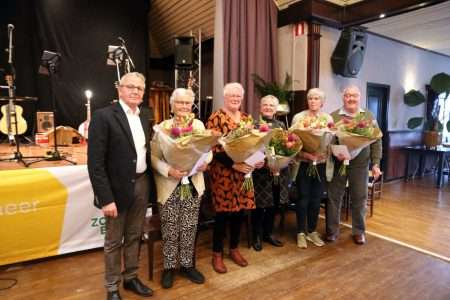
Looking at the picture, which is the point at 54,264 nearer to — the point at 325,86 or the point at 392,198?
the point at 325,86

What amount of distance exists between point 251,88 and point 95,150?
2962 mm

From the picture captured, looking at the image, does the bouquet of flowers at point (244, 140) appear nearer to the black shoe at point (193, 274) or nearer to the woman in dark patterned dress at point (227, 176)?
the woman in dark patterned dress at point (227, 176)

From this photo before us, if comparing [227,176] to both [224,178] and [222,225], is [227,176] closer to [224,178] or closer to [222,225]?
[224,178]

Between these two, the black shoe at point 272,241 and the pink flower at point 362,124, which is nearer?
the pink flower at point 362,124

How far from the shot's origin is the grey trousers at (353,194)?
3.11 metres

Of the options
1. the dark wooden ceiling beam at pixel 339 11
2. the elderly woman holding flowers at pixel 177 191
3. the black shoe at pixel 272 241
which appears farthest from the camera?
the dark wooden ceiling beam at pixel 339 11

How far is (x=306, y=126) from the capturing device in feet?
8.86

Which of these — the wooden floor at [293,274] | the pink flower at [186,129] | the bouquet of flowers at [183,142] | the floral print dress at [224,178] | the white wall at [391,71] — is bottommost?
the wooden floor at [293,274]

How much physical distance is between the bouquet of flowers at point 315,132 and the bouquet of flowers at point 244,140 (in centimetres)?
55

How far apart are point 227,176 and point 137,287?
1045 mm

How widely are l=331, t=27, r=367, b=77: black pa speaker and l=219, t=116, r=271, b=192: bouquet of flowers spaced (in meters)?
2.82

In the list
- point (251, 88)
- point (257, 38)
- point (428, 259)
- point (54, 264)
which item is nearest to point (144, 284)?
point (54, 264)

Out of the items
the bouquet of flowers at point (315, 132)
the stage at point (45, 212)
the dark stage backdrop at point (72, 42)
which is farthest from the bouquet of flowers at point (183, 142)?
the dark stage backdrop at point (72, 42)

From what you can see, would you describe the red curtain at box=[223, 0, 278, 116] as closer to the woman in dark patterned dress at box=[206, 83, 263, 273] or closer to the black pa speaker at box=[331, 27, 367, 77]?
the black pa speaker at box=[331, 27, 367, 77]
